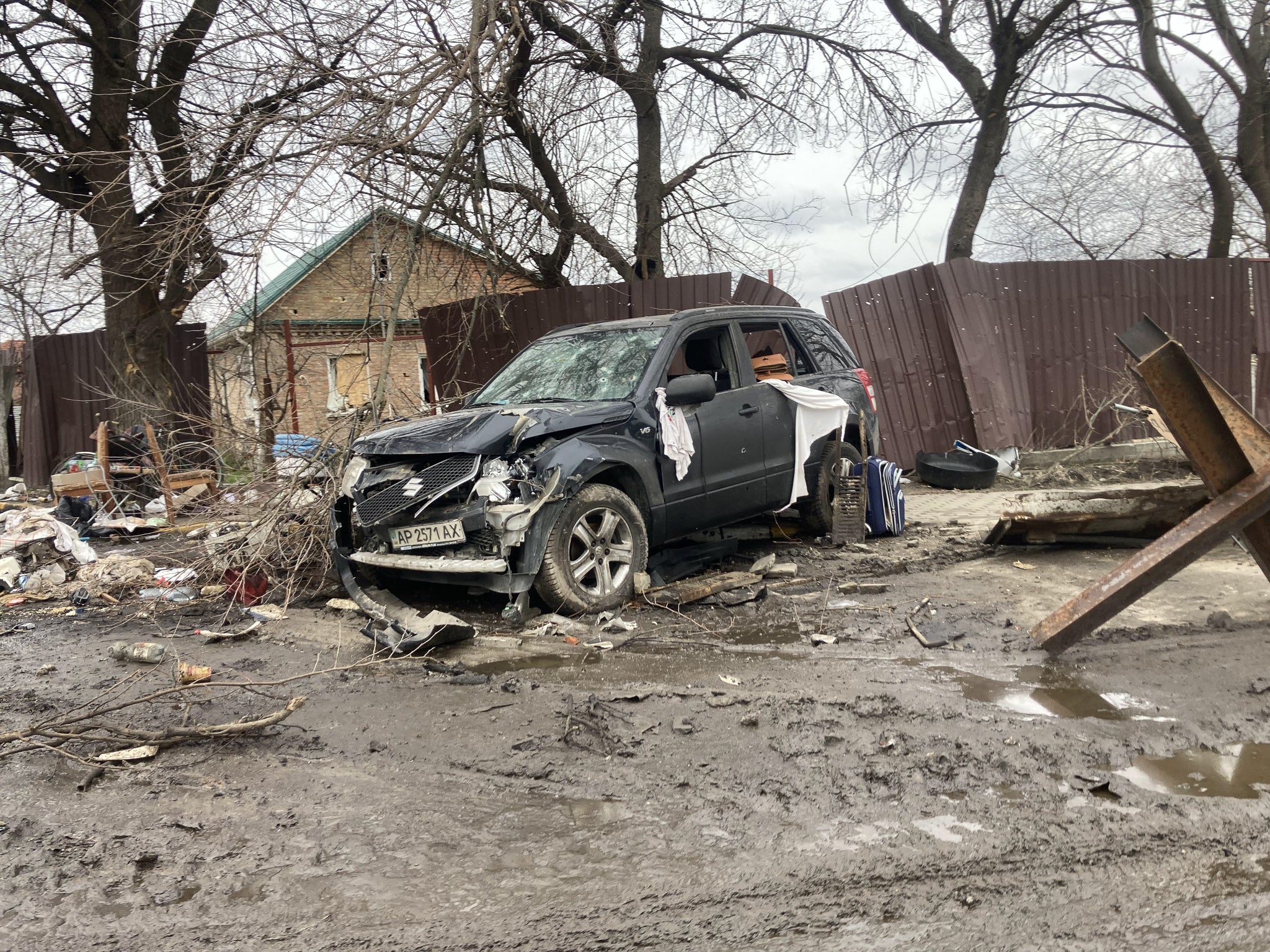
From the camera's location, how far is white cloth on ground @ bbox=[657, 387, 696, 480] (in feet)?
18.8

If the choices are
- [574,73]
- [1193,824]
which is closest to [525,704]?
[1193,824]

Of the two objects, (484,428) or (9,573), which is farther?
(9,573)

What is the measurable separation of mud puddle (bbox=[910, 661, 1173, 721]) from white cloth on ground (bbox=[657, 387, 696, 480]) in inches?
84.4

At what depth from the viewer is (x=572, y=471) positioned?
508cm

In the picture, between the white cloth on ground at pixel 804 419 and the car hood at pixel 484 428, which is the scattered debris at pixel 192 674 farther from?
the white cloth on ground at pixel 804 419

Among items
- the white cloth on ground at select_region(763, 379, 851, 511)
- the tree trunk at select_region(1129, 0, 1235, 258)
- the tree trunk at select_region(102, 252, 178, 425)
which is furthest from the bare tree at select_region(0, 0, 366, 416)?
the tree trunk at select_region(1129, 0, 1235, 258)

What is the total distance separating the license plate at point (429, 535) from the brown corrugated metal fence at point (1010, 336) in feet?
23.3

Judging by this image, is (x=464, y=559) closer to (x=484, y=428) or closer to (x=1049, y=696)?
(x=484, y=428)

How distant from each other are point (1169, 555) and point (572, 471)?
2859mm

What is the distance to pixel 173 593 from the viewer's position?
20.2ft

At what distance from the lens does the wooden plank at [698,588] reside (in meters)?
5.57

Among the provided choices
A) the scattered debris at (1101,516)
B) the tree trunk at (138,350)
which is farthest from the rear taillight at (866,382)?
the tree trunk at (138,350)

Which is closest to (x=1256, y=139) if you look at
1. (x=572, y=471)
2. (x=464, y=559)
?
(x=572, y=471)

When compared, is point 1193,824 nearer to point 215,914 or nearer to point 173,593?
point 215,914
